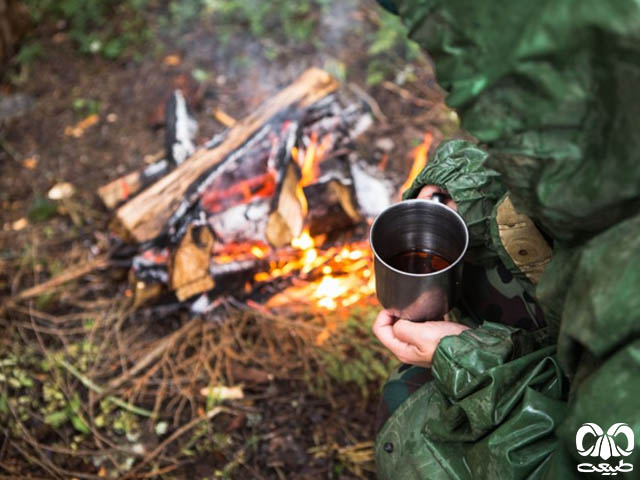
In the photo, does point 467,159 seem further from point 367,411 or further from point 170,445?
point 170,445

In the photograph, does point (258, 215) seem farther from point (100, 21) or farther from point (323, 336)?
point (100, 21)

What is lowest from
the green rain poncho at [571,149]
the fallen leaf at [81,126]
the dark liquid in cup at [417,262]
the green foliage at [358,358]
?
A: the green foliage at [358,358]

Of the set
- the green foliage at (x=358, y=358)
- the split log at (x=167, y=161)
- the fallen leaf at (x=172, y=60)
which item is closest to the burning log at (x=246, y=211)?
the split log at (x=167, y=161)

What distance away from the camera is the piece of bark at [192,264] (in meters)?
3.06

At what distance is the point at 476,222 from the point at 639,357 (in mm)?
980

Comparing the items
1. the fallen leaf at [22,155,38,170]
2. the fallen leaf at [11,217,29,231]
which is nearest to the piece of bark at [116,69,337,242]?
the fallen leaf at [11,217,29,231]

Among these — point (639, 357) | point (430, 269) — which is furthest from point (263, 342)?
point (639, 357)

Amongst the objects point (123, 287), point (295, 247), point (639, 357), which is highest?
point (639, 357)

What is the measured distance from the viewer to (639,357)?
3.62ft

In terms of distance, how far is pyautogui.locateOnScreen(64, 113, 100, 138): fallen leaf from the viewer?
4.29m

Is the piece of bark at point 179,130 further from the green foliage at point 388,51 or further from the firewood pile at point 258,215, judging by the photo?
the green foliage at point 388,51

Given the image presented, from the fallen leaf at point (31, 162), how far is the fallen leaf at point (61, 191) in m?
0.29

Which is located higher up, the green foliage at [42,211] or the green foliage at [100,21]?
the green foliage at [100,21]

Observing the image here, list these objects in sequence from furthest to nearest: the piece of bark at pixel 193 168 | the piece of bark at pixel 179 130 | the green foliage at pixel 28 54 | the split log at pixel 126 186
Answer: the green foliage at pixel 28 54
the piece of bark at pixel 179 130
the split log at pixel 126 186
the piece of bark at pixel 193 168
